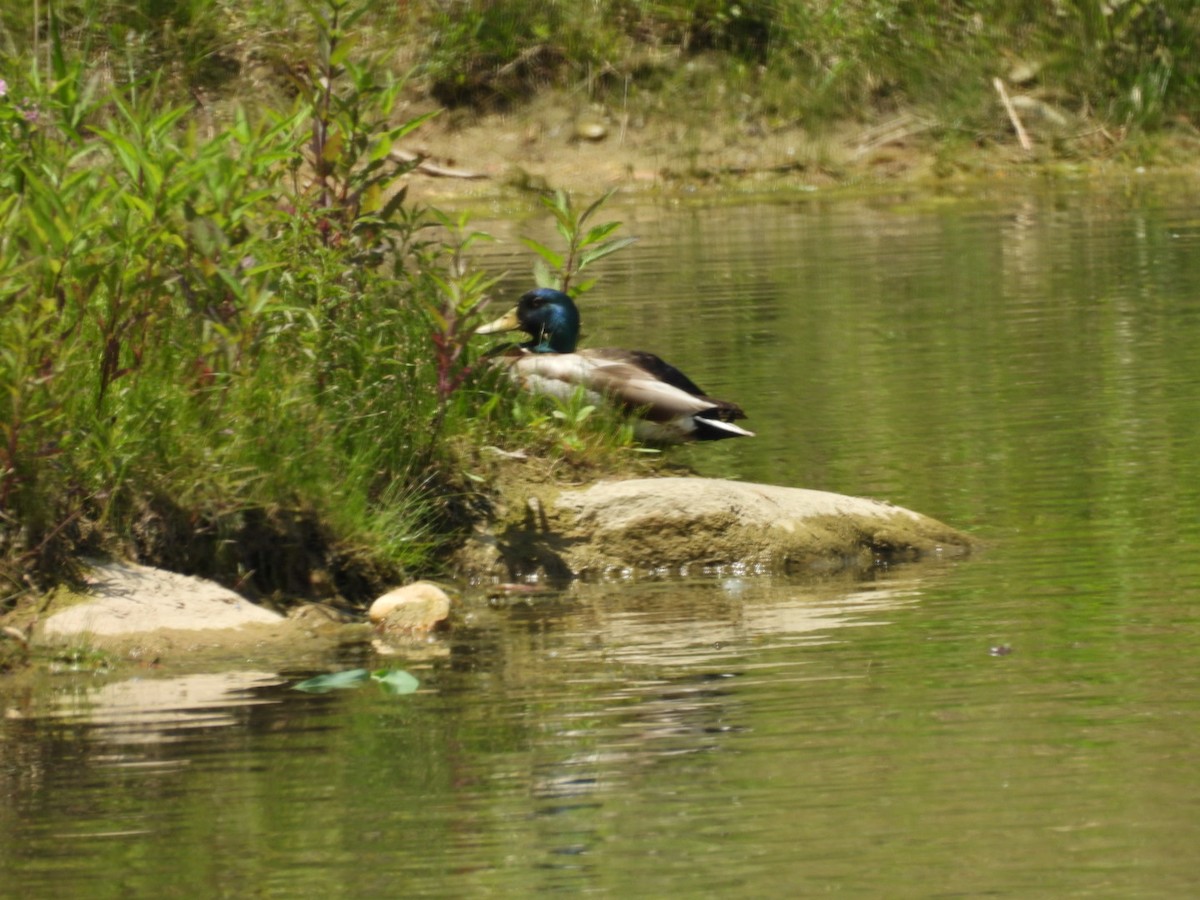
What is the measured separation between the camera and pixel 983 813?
14.1ft

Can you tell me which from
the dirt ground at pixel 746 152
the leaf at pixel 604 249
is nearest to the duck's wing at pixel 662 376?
the leaf at pixel 604 249

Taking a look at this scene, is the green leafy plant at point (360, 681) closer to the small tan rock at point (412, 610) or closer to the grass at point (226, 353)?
the small tan rock at point (412, 610)

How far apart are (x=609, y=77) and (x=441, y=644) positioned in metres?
16.0

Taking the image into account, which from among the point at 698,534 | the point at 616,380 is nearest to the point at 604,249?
the point at 616,380

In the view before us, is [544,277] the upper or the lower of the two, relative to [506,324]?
upper

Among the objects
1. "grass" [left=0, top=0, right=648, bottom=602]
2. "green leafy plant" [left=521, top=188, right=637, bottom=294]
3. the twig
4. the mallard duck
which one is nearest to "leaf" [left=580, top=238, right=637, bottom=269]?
"green leafy plant" [left=521, top=188, right=637, bottom=294]

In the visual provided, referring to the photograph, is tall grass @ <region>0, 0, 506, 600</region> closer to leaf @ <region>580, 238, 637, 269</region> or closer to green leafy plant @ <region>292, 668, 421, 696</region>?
leaf @ <region>580, 238, 637, 269</region>

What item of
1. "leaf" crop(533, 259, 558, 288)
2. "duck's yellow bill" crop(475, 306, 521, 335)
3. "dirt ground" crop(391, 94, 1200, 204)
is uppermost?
"leaf" crop(533, 259, 558, 288)

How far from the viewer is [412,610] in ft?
21.6

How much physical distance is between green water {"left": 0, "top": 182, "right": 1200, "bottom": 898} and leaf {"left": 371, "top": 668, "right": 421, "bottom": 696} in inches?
1.8

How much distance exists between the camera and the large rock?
24.1ft

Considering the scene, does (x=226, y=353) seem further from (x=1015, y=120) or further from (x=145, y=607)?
(x=1015, y=120)

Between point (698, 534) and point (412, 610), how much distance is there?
120 cm

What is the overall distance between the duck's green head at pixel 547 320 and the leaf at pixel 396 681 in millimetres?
2751
